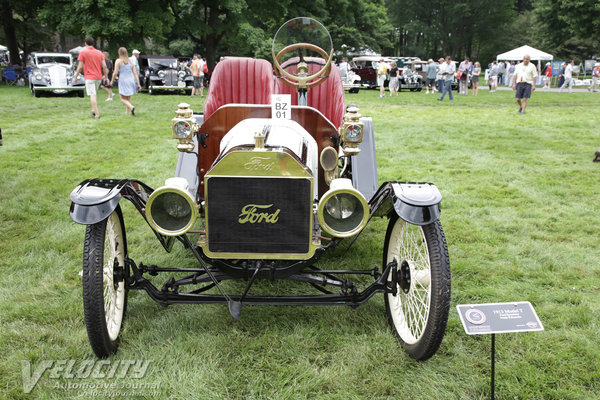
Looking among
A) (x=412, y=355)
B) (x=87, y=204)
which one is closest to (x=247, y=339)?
(x=412, y=355)

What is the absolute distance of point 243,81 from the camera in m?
5.24

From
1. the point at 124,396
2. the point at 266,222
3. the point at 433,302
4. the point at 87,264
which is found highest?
the point at 266,222

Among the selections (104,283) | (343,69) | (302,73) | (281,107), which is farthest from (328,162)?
(343,69)

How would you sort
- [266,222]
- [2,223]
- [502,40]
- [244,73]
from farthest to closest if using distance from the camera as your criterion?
[502,40] → [244,73] → [2,223] → [266,222]

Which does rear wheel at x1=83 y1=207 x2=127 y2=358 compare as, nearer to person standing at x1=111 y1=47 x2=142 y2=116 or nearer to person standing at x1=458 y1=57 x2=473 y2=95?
person standing at x1=111 y1=47 x2=142 y2=116

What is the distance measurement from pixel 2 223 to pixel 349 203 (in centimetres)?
352

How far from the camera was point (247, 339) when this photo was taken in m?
2.63

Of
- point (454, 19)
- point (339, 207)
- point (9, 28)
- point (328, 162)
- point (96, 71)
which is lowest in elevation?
→ point (339, 207)

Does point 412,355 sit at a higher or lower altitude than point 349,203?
lower

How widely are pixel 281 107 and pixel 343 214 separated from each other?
115cm

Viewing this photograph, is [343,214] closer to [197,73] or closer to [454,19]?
[197,73]

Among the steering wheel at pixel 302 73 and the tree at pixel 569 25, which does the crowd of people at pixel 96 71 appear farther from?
the tree at pixel 569 25

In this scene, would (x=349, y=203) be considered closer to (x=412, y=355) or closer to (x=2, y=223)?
(x=412, y=355)

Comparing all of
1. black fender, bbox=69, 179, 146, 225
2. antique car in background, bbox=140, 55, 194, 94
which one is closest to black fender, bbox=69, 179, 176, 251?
black fender, bbox=69, 179, 146, 225
